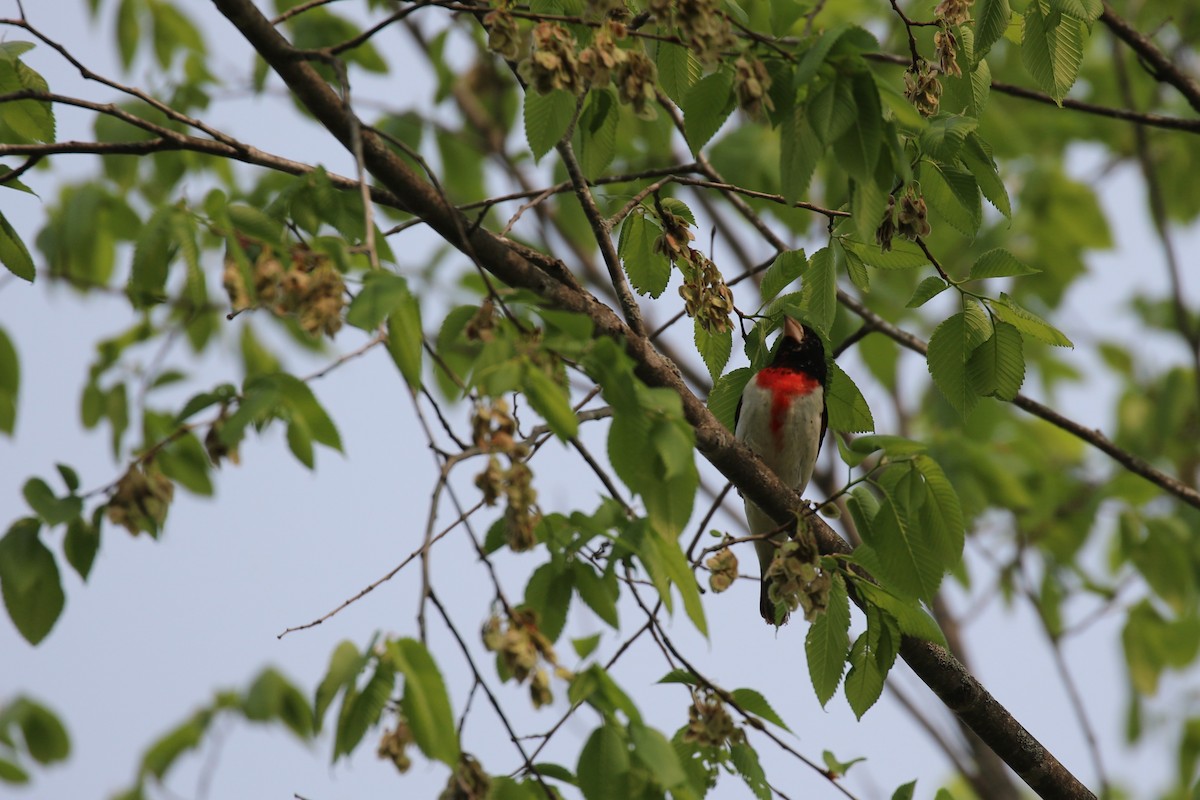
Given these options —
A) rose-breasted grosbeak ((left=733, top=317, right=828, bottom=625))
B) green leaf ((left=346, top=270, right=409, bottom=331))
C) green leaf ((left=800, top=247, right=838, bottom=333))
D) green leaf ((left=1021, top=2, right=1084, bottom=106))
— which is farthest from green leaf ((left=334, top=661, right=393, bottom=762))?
rose-breasted grosbeak ((left=733, top=317, right=828, bottom=625))

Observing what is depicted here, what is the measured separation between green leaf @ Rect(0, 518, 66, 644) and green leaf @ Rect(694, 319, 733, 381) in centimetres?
156

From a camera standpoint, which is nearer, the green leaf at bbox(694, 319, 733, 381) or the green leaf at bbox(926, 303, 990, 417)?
the green leaf at bbox(926, 303, 990, 417)

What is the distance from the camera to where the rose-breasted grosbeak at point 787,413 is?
5.07 m

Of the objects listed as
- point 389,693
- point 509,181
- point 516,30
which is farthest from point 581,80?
point 509,181

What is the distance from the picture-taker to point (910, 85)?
2.55 meters

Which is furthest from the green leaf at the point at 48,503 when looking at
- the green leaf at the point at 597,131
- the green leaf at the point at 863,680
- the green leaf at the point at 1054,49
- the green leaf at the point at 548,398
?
the green leaf at the point at 1054,49

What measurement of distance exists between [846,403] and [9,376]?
10.1 feet

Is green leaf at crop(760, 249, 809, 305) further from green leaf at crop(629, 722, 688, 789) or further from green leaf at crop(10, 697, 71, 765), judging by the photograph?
green leaf at crop(10, 697, 71, 765)

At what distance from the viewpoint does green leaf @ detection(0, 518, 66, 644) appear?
8.02ft

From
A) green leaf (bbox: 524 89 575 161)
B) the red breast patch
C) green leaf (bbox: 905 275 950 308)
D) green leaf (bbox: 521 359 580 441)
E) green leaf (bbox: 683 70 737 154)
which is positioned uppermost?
the red breast patch

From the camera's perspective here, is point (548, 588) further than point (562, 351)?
Yes

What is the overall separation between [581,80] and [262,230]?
64cm

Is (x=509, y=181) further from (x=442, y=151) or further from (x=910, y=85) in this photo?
(x=910, y=85)

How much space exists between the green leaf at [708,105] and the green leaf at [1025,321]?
2.63 feet
